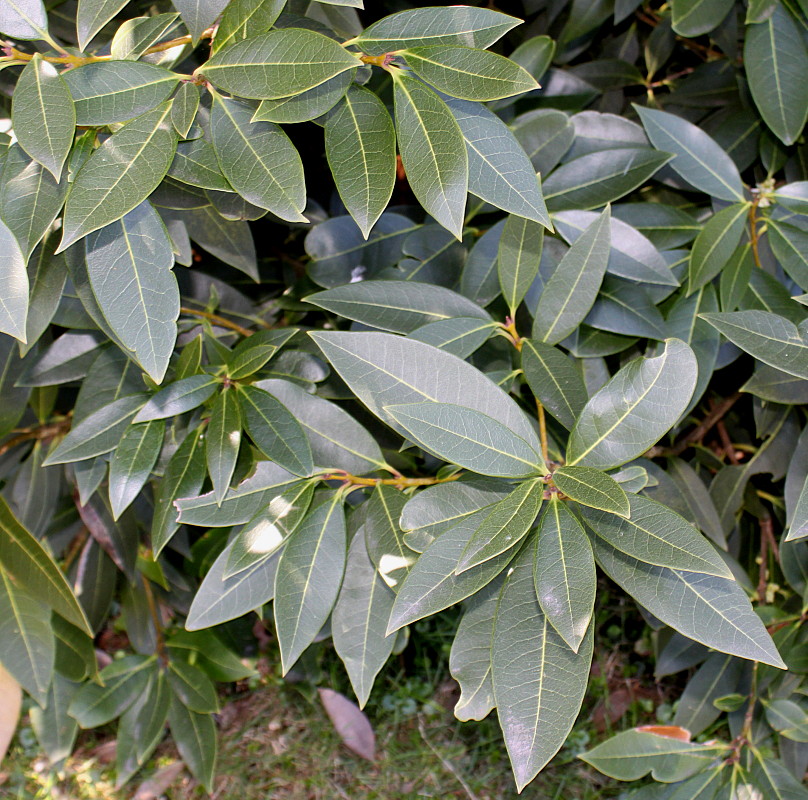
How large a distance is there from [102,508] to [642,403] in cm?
84

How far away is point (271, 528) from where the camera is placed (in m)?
0.78

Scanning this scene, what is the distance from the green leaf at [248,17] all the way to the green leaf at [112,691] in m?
1.15

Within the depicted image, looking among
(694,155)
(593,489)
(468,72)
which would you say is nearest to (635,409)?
(593,489)

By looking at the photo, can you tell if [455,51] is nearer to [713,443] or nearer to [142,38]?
[142,38]

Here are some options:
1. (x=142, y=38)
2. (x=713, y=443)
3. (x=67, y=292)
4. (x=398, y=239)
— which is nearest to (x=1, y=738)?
(x=67, y=292)

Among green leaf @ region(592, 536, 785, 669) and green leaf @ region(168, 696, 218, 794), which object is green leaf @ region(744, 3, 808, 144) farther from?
green leaf @ region(168, 696, 218, 794)

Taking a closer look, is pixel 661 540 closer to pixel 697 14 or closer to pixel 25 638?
pixel 697 14

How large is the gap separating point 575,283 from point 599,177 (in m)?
0.22

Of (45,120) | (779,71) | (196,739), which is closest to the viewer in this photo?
(45,120)

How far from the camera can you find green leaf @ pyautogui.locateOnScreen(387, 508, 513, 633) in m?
0.65

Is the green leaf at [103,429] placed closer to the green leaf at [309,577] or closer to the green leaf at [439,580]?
the green leaf at [309,577]

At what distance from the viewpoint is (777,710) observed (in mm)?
1039

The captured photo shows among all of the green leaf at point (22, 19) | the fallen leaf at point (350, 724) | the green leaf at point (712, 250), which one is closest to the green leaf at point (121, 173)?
the green leaf at point (22, 19)

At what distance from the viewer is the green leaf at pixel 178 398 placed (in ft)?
2.65
